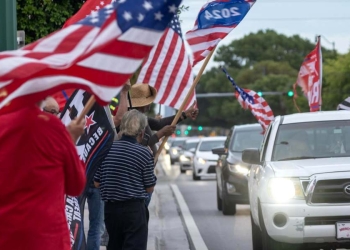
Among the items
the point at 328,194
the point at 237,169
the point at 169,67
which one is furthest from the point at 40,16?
the point at 237,169

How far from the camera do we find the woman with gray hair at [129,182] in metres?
8.98

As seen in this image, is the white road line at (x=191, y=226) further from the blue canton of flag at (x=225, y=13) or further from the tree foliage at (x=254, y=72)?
the tree foliage at (x=254, y=72)

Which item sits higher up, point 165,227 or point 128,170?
point 128,170

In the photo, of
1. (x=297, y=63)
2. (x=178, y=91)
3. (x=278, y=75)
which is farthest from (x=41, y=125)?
(x=297, y=63)

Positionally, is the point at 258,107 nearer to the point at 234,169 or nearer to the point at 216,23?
the point at 234,169

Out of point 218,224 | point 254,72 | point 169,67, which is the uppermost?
point 169,67

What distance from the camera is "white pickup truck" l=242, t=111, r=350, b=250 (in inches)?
429

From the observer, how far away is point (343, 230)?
10.8 m

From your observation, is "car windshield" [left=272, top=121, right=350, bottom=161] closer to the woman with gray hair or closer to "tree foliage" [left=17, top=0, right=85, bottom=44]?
the woman with gray hair

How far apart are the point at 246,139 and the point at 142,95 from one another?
10.3 m

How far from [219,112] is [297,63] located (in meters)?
12.9

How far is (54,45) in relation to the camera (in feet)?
19.1

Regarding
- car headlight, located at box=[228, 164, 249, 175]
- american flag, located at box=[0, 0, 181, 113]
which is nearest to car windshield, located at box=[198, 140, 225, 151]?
car headlight, located at box=[228, 164, 249, 175]

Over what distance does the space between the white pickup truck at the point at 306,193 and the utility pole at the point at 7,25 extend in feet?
10.5
